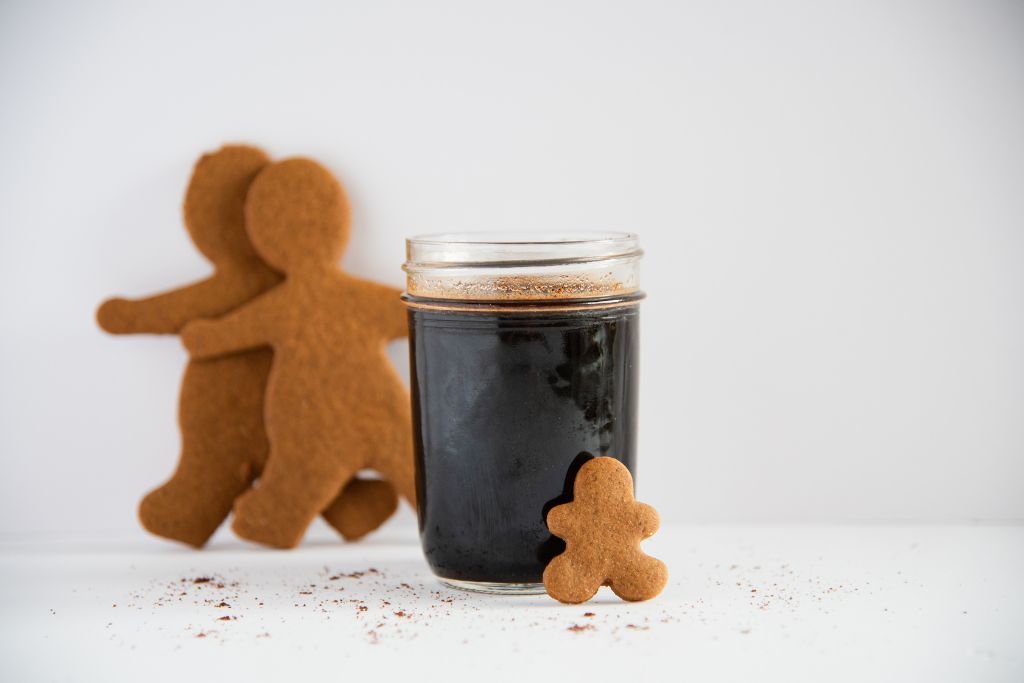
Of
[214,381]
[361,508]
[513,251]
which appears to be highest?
[513,251]

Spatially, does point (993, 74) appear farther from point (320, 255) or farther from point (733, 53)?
point (320, 255)

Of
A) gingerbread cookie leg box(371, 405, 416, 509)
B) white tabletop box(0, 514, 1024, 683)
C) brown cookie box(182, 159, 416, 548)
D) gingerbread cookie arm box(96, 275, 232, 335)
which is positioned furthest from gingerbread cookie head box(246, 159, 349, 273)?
white tabletop box(0, 514, 1024, 683)

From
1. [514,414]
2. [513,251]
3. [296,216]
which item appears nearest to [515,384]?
[514,414]

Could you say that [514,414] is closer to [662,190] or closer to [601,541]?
[601,541]

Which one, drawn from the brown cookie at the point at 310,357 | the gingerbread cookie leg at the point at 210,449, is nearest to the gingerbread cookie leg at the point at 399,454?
the brown cookie at the point at 310,357

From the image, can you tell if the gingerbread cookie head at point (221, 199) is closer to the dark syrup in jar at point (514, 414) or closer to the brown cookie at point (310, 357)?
the brown cookie at point (310, 357)

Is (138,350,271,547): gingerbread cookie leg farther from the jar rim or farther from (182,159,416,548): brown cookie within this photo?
the jar rim
